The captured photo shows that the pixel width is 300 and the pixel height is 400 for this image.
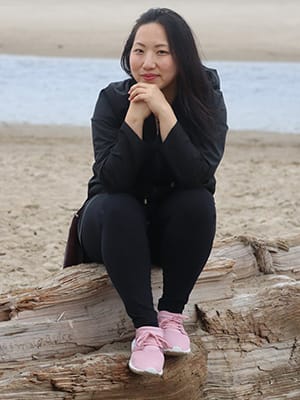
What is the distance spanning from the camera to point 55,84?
13.7 metres

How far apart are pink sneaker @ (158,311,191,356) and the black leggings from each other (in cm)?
3

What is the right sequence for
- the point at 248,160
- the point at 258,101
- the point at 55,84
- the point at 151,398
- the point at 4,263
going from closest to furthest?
the point at 151,398
the point at 4,263
the point at 248,160
the point at 258,101
the point at 55,84

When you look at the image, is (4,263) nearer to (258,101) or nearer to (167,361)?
(167,361)

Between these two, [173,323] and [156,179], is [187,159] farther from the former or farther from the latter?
[173,323]

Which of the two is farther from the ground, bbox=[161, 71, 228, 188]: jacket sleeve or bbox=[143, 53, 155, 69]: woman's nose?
bbox=[143, 53, 155, 69]: woman's nose

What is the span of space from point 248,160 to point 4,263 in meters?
3.66

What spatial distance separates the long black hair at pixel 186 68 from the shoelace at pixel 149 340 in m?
0.67

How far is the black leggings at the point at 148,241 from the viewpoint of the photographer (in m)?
2.87

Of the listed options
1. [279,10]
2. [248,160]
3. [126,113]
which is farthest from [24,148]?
[279,10]

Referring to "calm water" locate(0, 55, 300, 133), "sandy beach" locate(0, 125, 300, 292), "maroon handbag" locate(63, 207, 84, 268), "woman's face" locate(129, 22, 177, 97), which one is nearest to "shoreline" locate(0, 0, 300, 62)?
"calm water" locate(0, 55, 300, 133)

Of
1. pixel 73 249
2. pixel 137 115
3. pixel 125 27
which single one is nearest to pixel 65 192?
pixel 73 249

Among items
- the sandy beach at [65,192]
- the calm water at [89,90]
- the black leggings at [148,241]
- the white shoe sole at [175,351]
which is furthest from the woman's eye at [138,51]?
A: the calm water at [89,90]

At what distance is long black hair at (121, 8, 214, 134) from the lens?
119 inches

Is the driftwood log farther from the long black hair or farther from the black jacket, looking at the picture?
the long black hair
